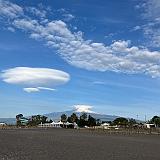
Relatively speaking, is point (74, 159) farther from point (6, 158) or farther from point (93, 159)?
point (6, 158)

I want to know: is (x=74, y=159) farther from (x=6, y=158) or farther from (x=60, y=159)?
(x=6, y=158)

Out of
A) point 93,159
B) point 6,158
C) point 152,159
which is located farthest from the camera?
point 152,159

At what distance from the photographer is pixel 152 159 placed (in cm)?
3328

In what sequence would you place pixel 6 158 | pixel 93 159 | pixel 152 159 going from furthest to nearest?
1. pixel 152 159
2. pixel 93 159
3. pixel 6 158

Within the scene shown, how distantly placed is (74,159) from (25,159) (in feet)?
13.2

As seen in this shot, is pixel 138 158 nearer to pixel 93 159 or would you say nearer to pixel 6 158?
pixel 93 159

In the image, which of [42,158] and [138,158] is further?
[138,158]

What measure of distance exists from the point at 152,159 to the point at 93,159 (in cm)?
613

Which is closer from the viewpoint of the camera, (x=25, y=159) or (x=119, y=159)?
(x=25, y=159)

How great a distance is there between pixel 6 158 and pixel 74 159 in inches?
216

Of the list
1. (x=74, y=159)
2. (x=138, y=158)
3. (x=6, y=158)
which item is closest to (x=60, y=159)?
(x=74, y=159)

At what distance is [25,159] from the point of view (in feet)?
94.3

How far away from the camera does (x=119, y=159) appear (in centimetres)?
3173

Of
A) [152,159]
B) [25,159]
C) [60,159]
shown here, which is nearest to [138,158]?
[152,159]
